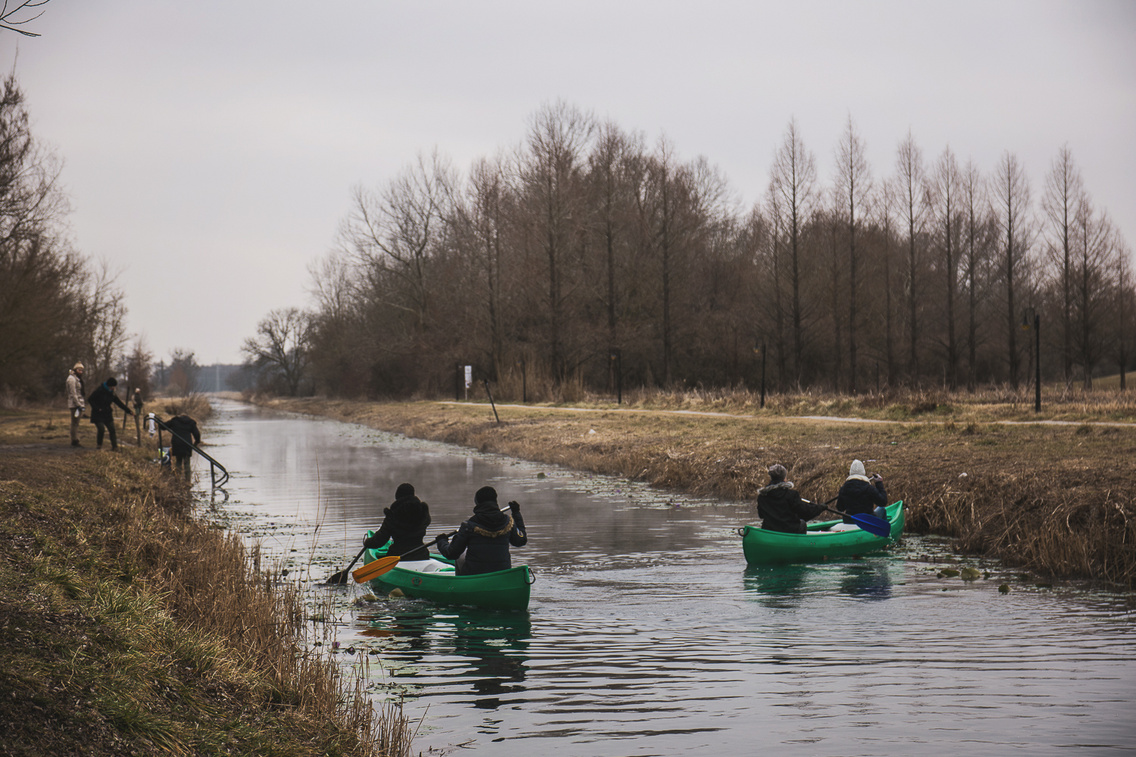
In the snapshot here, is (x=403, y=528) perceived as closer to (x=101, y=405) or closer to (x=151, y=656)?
(x=151, y=656)

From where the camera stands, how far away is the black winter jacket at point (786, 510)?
44.0 ft

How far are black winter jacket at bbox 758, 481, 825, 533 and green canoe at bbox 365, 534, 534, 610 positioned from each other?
3915 millimetres

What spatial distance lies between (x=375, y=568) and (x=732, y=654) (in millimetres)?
4716

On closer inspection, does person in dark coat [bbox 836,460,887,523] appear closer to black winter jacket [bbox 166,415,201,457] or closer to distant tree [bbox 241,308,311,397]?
black winter jacket [bbox 166,415,201,457]

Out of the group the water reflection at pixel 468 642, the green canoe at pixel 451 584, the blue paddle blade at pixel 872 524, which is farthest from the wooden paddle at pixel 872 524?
the water reflection at pixel 468 642

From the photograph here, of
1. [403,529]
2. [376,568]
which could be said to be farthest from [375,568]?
[403,529]

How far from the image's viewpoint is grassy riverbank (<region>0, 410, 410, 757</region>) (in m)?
4.90

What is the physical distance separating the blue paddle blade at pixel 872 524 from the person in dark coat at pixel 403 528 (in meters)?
6.13

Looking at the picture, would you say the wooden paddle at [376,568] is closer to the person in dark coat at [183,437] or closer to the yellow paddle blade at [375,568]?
the yellow paddle blade at [375,568]

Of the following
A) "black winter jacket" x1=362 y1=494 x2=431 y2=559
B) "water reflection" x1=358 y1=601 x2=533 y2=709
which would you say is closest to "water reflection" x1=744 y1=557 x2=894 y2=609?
"water reflection" x1=358 y1=601 x2=533 y2=709

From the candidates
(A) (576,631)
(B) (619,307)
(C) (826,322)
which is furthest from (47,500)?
(C) (826,322)

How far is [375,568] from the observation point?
11555 millimetres

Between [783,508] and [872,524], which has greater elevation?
[783,508]

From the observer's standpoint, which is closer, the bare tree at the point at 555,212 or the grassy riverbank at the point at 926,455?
the grassy riverbank at the point at 926,455
